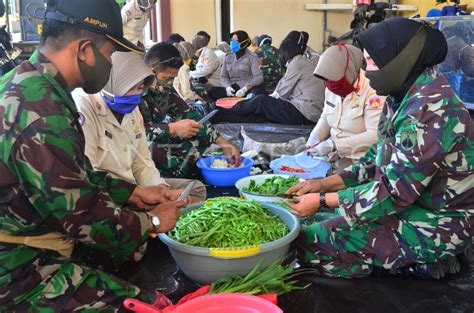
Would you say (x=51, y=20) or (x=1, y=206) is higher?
(x=51, y=20)

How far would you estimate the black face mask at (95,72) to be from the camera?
138 cm

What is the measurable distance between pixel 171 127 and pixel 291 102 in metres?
2.54

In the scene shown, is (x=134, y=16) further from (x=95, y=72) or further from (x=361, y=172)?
(x=95, y=72)

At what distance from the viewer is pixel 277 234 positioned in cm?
187

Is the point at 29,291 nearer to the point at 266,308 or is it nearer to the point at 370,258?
the point at 266,308

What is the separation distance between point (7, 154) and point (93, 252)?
2.01 feet

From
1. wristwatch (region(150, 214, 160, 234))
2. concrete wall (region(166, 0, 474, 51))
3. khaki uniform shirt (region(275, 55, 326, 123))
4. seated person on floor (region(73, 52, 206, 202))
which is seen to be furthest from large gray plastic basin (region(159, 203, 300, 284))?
concrete wall (region(166, 0, 474, 51))

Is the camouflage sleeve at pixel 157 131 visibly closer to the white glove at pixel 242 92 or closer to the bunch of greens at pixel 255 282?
the bunch of greens at pixel 255 282

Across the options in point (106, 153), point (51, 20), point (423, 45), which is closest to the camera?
point (51, 20)

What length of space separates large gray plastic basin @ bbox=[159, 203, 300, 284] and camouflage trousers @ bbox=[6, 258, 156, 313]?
28cm

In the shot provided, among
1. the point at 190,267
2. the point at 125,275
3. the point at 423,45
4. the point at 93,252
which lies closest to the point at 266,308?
the point at 190,267

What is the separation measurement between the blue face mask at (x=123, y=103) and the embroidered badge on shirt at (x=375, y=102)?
165cm

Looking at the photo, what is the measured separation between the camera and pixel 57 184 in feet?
4.02

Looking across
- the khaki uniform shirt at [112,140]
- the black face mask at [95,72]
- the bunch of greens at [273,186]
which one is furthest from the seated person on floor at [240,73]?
the black face mask at [95,72]
